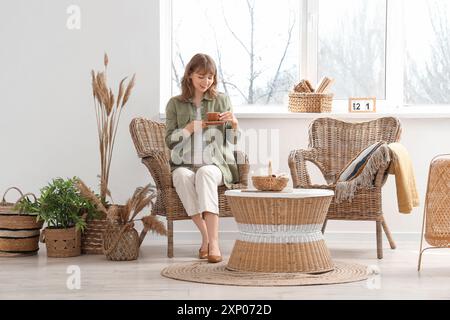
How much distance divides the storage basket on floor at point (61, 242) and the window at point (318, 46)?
1.44 metres

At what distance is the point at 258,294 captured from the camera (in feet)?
10.9

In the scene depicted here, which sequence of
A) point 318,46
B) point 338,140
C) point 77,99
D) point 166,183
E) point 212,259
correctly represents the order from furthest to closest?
point 318,46 → point 77,99 → point 338,140 → point 166,183 → point 212,259

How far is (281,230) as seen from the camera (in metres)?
3.76

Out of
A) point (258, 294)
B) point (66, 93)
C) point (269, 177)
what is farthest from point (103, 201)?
point (258, 294)

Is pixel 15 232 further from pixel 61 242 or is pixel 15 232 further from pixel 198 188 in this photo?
pixel 198 188

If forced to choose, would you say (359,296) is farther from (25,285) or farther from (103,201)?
(103,201)

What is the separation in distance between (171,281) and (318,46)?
252cm

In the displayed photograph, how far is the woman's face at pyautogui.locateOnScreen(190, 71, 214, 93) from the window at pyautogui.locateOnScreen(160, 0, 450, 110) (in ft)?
3.33

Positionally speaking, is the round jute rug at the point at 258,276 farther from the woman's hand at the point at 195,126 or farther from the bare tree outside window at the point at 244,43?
the bare tree outside window at the point at 244,43

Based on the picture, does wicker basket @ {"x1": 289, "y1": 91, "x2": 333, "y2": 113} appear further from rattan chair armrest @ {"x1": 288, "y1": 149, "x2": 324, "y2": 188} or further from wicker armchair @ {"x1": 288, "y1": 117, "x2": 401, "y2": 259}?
rattan chair armrest @ {"x1": 288, "y1": 149, "x2": 324, "y2": 188}

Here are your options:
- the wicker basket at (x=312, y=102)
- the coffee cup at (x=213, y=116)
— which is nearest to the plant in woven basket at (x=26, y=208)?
the coffee cup at (x=213, y=116)

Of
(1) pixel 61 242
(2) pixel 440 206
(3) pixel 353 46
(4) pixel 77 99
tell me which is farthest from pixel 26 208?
(3) pixel 353 46

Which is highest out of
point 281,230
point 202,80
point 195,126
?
point 202,80

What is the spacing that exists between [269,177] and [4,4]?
2.46 m
